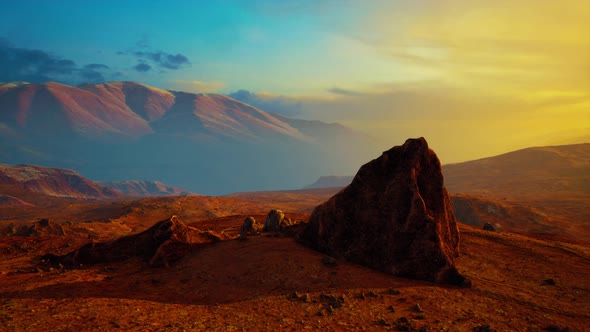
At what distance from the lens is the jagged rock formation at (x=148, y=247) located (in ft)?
52.2

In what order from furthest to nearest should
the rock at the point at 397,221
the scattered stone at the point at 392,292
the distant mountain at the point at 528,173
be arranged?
1. the distant mountain at the point at 528,173
2. the rock at the point at 397,221
3. the scattered stone at the point at 392,292

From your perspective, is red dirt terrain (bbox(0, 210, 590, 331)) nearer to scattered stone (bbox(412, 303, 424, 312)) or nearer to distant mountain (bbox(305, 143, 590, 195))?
scattered stone (bbox(412, 303, 424, 312))

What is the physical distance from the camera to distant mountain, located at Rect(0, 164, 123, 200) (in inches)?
4648

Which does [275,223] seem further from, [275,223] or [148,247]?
[148,247]

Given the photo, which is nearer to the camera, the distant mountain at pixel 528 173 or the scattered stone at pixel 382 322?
the scattered stone at pixel 382 322

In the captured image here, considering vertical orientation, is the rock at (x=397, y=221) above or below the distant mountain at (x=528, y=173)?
below

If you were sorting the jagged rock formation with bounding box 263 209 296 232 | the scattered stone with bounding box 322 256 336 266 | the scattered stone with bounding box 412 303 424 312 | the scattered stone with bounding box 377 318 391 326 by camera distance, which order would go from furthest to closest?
the jagged rock formation with bounding box 263 209 296 232 < the scattered stone with bounding box 322 256 336 266 < the scattered stone with bounding box 412 303 424 312 < the scattered stone with bounding box 377 318 391 326

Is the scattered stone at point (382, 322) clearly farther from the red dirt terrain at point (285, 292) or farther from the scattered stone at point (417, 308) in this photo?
the scattered stone at point (417, 308)

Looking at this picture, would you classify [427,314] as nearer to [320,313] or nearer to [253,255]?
[320,313]

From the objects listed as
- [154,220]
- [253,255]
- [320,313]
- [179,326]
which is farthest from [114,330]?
[154,220]

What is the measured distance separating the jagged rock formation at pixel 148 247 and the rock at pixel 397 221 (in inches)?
207

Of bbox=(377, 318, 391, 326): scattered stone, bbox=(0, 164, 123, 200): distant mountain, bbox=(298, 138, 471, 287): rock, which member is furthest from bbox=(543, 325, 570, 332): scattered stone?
bbox=(0, 164, 123, 200): distant mountain

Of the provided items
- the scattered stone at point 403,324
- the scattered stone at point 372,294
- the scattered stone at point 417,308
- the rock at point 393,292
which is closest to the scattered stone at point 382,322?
the scattered stone at point 403,324

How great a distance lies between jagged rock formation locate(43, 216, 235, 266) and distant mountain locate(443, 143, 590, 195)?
3877 inches
